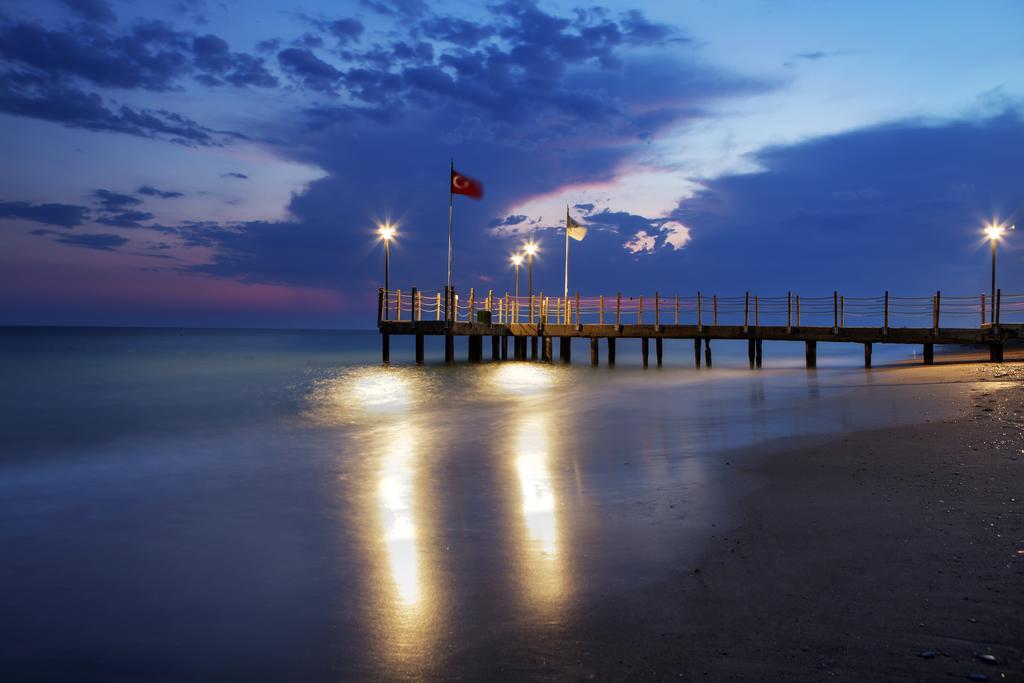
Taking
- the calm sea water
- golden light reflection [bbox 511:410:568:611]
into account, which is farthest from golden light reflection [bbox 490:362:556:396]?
golden light reflection [bbox 511:410:568:611]

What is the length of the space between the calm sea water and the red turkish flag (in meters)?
18.0

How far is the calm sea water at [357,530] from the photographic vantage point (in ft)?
13.1

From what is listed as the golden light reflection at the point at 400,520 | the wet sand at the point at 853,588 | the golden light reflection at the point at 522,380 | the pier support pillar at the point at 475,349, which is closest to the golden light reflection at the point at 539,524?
the wet sand at the point at 853,588

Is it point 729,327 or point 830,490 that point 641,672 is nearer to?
point 830,490

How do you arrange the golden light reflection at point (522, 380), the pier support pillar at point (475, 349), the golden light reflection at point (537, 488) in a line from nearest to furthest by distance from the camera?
the golden light reflection at point (537, 488) → the golden light reflection at point (522, 380) → the pier support pillar at point (475, 349)

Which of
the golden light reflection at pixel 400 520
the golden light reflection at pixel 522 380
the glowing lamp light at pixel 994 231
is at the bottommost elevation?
the golden light reflection at pixel 522 380

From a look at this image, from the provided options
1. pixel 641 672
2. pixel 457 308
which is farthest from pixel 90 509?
pixel 457 308

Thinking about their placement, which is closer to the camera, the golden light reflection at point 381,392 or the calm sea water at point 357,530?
the calm sea water at point 357,530

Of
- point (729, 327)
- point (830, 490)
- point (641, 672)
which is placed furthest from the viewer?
point (729, 327)

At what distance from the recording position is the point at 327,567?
5422 millimetres

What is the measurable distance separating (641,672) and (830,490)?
13.2 feet

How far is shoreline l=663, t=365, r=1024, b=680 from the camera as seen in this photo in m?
3.32

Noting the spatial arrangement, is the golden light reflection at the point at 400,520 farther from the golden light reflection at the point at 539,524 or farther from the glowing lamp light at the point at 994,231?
the glowing lamp light at the point at 994,231

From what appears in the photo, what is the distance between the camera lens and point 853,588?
413 centimetres
